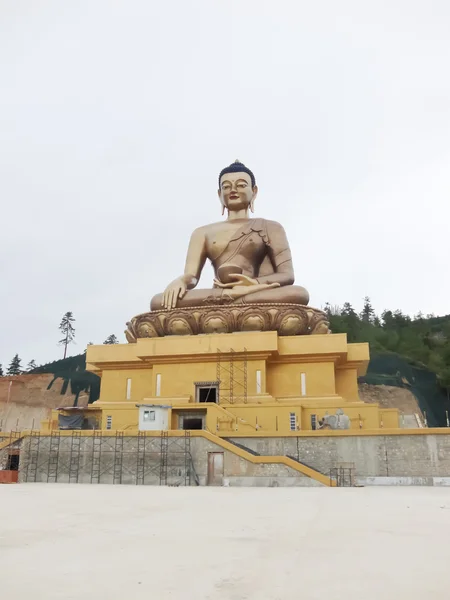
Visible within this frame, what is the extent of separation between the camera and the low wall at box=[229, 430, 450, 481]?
12.8 metres

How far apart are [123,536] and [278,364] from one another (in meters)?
13.6

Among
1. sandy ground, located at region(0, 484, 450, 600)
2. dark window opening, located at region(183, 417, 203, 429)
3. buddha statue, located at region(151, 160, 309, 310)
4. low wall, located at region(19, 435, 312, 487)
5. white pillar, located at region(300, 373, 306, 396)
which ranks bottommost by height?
sandy ground, located at region(0, 484, 450, 600)

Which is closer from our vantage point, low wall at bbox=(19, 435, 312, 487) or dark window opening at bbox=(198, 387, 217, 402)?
low wall at bbox=(19, 435, 312, 487)

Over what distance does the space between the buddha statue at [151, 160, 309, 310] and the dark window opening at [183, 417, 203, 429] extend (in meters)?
4.69

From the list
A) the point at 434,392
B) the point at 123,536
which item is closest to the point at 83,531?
the point at 123,536

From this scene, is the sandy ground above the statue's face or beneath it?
beneath

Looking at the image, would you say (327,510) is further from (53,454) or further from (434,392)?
(434,392)

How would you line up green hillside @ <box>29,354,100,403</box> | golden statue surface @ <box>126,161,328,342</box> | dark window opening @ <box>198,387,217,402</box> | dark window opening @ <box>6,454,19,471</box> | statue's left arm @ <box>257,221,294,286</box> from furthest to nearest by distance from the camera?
green hillside @ <box>29,354,100,403</box>, statue's left arm @ <box>257,221,294,286</box>, golden statue surface @ <box>126,161,328,342</box>, dark window opening @ <box>198,387,217,402</box>, dark window opening @ <box>6,454,19,471</box>

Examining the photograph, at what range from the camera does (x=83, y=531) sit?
17.3 feet

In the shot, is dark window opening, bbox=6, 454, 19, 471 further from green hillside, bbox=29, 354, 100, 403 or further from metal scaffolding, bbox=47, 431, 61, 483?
green hillside, bbox=29, 354, 100, 403

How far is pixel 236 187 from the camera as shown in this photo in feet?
72.8

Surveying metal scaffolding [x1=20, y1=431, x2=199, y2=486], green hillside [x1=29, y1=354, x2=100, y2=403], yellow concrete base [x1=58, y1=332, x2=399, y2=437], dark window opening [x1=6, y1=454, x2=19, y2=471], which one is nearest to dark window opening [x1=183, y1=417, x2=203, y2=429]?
yellow concrete base [x1=58, y1=332, x2=399, y2=437]

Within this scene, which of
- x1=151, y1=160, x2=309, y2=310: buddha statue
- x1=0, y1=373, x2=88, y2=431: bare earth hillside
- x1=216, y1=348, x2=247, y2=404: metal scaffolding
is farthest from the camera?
x1=0, y1=373, x2=88, y2=431: bare earth hillside

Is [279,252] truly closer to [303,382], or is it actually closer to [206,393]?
[303,382]
